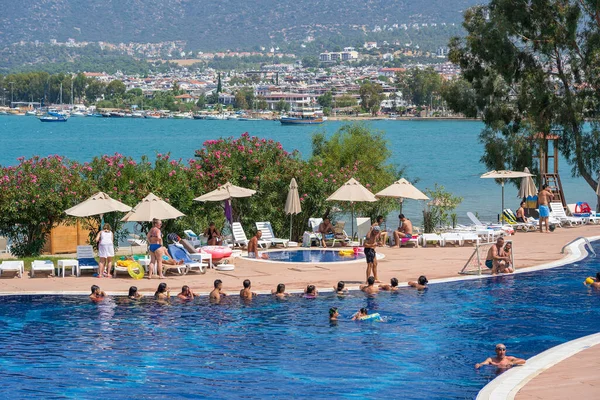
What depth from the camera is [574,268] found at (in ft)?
72.9

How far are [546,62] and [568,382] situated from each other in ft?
88.1

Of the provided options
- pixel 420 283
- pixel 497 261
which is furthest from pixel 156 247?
pixel 497 261

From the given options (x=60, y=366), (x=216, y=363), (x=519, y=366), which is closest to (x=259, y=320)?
(x=216, y=363)

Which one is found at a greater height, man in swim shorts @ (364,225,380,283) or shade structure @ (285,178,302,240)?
shade structure @ (285,178,302,240)

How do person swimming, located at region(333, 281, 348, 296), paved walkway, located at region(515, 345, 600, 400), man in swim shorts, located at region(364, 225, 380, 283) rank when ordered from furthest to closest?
man in swim shorts, located at region(364, 225, 380, 283) → person swimming, located at region(333, 281, 348, 296) → paved walkway, located at region(515, 345, 600, 400)

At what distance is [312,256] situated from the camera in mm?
23922

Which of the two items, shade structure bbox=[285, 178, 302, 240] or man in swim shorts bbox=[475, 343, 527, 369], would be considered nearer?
man in swim shorts bbox=[475, 343, 527, 369]

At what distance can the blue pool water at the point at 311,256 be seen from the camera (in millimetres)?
23312

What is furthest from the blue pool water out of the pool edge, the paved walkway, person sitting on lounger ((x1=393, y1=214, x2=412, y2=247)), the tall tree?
the tall tree

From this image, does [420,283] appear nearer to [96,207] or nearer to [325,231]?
[325,231]

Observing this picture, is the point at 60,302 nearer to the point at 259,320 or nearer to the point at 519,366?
the point at 259,320

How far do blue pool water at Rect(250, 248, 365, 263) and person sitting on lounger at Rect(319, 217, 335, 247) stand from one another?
654 mm

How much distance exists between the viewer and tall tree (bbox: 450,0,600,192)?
1395 inches

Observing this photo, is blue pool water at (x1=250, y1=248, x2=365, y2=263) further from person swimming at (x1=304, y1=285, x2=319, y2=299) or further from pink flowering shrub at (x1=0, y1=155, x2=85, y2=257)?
pink flowering shrub at (x1=0, y1=155, x2=85, y2=257)
